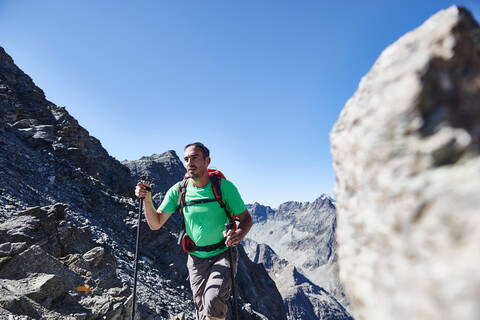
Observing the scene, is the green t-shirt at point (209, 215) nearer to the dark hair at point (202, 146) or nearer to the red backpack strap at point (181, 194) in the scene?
the red backpack strap at point (181, 194)

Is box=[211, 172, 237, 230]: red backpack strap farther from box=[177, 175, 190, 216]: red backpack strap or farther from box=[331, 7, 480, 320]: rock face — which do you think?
box=[331, 7, 480, 320]: rock face

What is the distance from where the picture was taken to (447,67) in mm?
1196

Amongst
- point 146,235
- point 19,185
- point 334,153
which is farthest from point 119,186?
point 334,153

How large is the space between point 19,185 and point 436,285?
15280 millimetres

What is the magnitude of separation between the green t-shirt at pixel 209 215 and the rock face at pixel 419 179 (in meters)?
3.00

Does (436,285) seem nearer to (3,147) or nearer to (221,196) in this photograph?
(221,196)

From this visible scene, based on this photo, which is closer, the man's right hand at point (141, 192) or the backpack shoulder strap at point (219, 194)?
the backpack shoulder strap at point (219, 194)

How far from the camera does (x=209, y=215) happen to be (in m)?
4.34

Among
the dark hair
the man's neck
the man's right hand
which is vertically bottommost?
the man's right hand

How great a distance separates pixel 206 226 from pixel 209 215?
0.18 m

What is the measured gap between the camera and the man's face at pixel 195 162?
4.55 meters

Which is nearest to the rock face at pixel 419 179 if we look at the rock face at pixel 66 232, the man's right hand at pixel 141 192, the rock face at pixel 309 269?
the man's right hand at pixel 141 192

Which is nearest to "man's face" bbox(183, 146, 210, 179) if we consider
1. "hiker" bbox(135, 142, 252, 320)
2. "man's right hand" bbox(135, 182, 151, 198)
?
"hiker" bbox(135, 142, 252, 320)

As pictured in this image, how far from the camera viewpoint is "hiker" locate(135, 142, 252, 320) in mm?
4219
